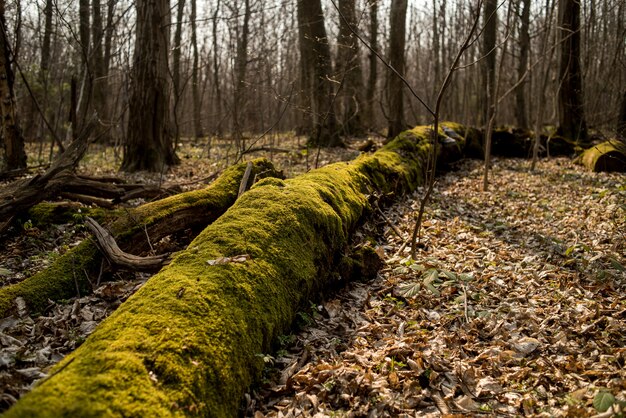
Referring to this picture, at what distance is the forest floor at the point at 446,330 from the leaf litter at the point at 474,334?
1cm

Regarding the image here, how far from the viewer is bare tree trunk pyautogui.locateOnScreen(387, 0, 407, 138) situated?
12.2 meters

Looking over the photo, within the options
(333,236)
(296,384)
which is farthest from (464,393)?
(333,236)

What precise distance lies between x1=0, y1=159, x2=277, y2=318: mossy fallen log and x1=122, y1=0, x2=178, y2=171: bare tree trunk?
4.70 meters

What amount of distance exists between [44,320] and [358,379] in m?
2.46

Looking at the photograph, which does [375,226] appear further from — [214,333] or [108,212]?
[214,333]

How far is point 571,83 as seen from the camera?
1255cm

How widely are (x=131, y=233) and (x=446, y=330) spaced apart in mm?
3211

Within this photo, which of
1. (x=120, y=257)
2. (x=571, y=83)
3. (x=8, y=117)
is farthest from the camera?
(x=571, y=83)

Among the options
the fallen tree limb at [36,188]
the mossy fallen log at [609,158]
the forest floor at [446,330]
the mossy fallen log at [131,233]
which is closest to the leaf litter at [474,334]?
the forest floor at [446,330]

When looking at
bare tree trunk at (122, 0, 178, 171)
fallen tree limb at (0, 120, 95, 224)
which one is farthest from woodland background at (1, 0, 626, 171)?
fallen tree limb at (0, 120, 95, 224)

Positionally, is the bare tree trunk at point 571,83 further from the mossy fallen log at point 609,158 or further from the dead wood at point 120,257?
the dead wood at point 120,257

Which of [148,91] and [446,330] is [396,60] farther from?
[446,330]

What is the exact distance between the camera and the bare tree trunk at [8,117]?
7.55 m

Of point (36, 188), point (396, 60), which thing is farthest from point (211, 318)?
point (396, 60)
